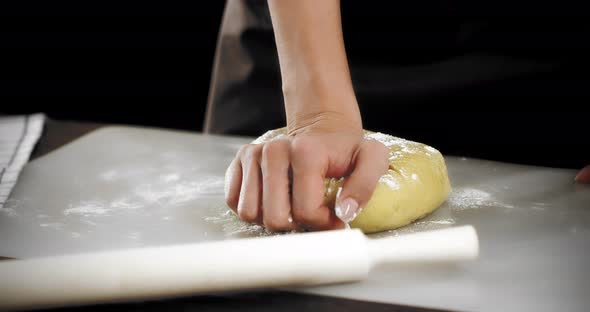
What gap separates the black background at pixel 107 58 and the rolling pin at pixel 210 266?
2043 millimetres

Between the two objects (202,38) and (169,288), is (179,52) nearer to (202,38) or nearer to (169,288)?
(202,38)

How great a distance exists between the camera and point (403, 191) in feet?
3.24

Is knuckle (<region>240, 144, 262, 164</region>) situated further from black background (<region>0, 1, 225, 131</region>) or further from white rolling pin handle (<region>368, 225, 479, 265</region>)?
black background (<region>0, 1, 225, 131</region>)

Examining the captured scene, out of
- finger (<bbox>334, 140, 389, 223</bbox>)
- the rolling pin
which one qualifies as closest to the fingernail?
finger (<bbox>334, 140, 389, 223</bbox>)

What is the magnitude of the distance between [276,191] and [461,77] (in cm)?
66

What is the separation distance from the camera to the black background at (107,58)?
261 cm

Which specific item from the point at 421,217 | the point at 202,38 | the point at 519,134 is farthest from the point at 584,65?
the point at 202,38

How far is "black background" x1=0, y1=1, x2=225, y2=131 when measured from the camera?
103 inches

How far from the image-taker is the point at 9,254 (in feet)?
3.04

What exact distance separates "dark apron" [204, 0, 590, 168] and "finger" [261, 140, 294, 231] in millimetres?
574

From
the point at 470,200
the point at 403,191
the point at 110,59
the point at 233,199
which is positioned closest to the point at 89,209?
the point at 233,199

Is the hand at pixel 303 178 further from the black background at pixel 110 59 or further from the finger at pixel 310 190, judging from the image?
the black background at pixel 110 59

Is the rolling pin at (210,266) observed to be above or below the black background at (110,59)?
above

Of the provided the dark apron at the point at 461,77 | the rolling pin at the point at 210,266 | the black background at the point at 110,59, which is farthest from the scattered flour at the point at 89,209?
the black background at the point at 110,59
